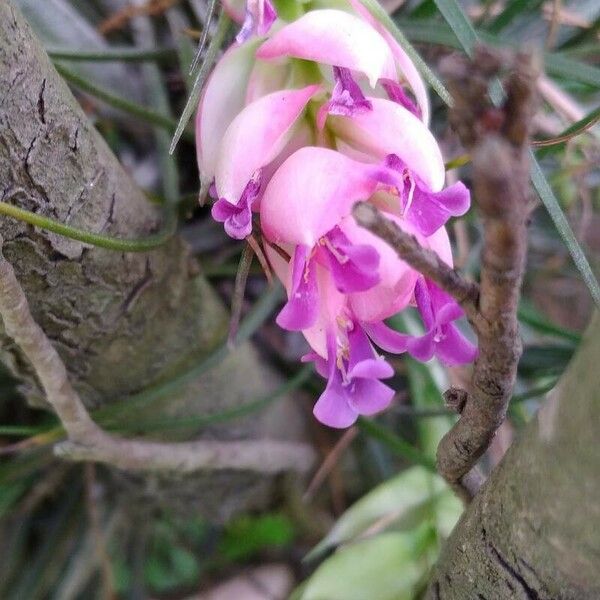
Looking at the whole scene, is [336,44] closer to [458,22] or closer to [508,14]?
[458,22]

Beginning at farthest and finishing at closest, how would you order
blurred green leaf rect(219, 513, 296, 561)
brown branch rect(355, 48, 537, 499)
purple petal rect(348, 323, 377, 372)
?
blurred green leaf rect(219, 513, 296, 561) → purple petal rect(348, 323, 377, 372) → brown branch rect(355, 48, 537, 499)

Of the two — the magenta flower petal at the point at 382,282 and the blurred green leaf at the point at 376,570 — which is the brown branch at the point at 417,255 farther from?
the blurred green leaf at the point at 376,570

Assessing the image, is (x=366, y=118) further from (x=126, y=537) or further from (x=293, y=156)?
(x=126, y=537)

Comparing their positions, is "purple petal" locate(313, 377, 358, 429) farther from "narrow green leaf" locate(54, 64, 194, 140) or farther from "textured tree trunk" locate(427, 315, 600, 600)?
"narrow green leaf" locate(54, 64, 194, 140)

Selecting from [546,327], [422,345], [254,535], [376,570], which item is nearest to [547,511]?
[422,345]

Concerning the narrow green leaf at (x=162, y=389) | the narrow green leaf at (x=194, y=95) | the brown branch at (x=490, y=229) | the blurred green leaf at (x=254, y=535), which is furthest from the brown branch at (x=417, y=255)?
the blurred green leaf at (x=254, y=535)

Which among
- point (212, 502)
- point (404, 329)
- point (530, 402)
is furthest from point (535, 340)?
point (212, 502)

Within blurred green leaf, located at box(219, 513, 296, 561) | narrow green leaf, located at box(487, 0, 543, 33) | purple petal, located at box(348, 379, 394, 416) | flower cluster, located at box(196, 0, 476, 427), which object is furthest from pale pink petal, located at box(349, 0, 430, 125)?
blurred green leaf, located at box(219, 513, 296, 561)
